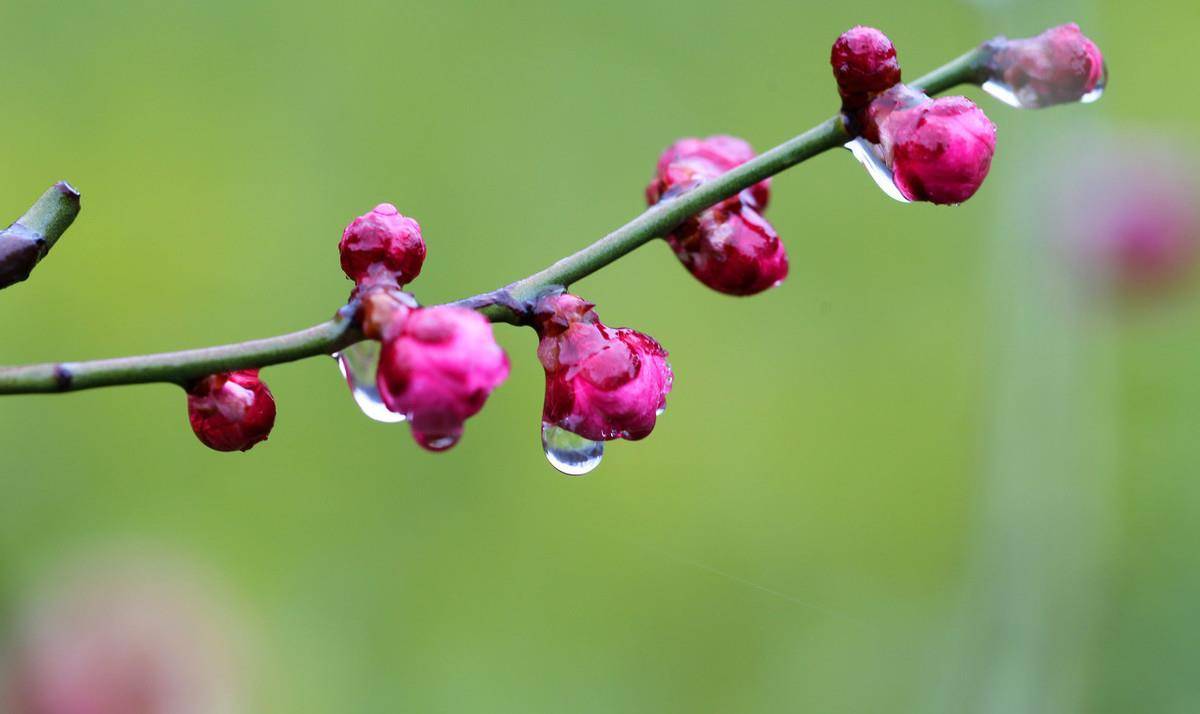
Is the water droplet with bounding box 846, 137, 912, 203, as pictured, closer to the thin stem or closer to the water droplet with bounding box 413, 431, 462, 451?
the thin stem

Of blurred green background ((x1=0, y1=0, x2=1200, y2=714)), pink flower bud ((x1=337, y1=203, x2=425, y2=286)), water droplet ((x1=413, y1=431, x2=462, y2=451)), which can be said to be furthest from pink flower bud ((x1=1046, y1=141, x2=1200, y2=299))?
water droplet ((x1=413, y1=431, x2=462, y2=451))

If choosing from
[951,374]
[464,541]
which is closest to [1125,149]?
[951,374]

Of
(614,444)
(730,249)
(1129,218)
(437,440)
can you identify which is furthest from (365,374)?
(614,444)

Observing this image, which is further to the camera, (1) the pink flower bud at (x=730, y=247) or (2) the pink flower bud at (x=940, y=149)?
(1) the pink flower bud at (x=730, y=247)

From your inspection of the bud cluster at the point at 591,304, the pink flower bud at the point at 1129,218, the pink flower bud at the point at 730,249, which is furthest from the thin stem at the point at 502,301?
the pink flower bud at the point at 1129,218

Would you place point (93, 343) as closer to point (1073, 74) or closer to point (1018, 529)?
point (1018, 529)

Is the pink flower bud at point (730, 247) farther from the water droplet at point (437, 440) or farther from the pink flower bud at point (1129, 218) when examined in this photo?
the pink flower bud at point (1129, 218)

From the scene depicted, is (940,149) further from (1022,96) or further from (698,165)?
(698,165)
